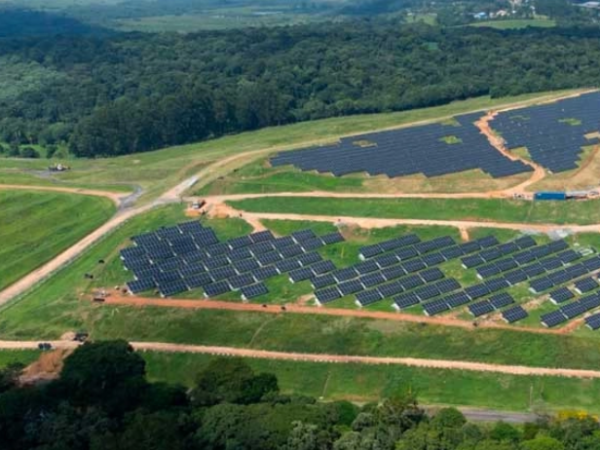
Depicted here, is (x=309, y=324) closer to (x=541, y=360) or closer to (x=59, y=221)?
(x=541, y=360)

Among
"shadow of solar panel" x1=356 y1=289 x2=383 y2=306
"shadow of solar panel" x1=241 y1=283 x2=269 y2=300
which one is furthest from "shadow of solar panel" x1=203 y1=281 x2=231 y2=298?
"shadow of solar panel" x1=356 y1=289 x2=383 y2=306

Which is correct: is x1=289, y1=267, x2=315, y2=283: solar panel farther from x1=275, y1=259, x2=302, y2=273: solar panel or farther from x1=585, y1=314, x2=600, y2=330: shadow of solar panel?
x1=585, y1=314, x2=600, y2=330: shadow of solar panel

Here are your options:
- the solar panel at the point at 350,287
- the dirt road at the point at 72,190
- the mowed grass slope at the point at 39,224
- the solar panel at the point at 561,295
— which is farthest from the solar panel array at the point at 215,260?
the solar panel at the point at 561,295

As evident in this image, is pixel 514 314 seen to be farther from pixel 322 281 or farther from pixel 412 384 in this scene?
pixel 322 281

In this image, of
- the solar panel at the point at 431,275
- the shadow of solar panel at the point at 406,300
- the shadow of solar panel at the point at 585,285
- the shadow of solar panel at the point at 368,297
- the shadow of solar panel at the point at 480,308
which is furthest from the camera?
the solar panel at the point at 431,275

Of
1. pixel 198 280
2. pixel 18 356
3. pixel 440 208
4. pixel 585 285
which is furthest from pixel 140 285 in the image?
pixel 585 285

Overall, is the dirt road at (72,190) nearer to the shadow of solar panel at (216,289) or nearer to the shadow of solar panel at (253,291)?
the shadow of solar panel at (216,289)

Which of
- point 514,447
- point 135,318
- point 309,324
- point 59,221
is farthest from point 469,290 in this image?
point 59,221
